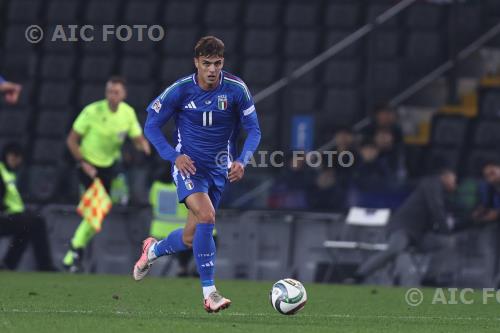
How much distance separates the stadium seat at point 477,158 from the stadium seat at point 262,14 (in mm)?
3502

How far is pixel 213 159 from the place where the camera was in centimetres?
984

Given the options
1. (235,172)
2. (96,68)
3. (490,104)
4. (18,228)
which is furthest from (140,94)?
(235,172)

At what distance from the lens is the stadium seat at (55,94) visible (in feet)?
60.5

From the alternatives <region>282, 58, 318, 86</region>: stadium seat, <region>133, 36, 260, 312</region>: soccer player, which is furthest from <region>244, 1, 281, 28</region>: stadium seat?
<region>133, 36, 260, 312</region>: soccer player

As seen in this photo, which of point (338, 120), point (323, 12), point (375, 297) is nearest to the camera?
point (375, 297)

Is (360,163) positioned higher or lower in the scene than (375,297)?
higher

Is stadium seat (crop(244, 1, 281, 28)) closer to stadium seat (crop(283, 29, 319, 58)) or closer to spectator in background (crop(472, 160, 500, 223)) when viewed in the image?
stadium seat (crop(283, 29, 319, 58))

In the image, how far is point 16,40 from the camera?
19375 mm

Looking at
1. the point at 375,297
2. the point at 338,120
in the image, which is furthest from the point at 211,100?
the point at 338,120

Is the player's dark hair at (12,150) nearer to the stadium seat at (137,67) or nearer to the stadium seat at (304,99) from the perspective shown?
the stadium seat at (137,67)

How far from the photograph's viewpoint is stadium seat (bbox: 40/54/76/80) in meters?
18.8

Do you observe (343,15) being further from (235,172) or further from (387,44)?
(235,172)

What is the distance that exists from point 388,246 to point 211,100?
554cm

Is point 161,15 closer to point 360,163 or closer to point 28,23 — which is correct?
point 28,23
